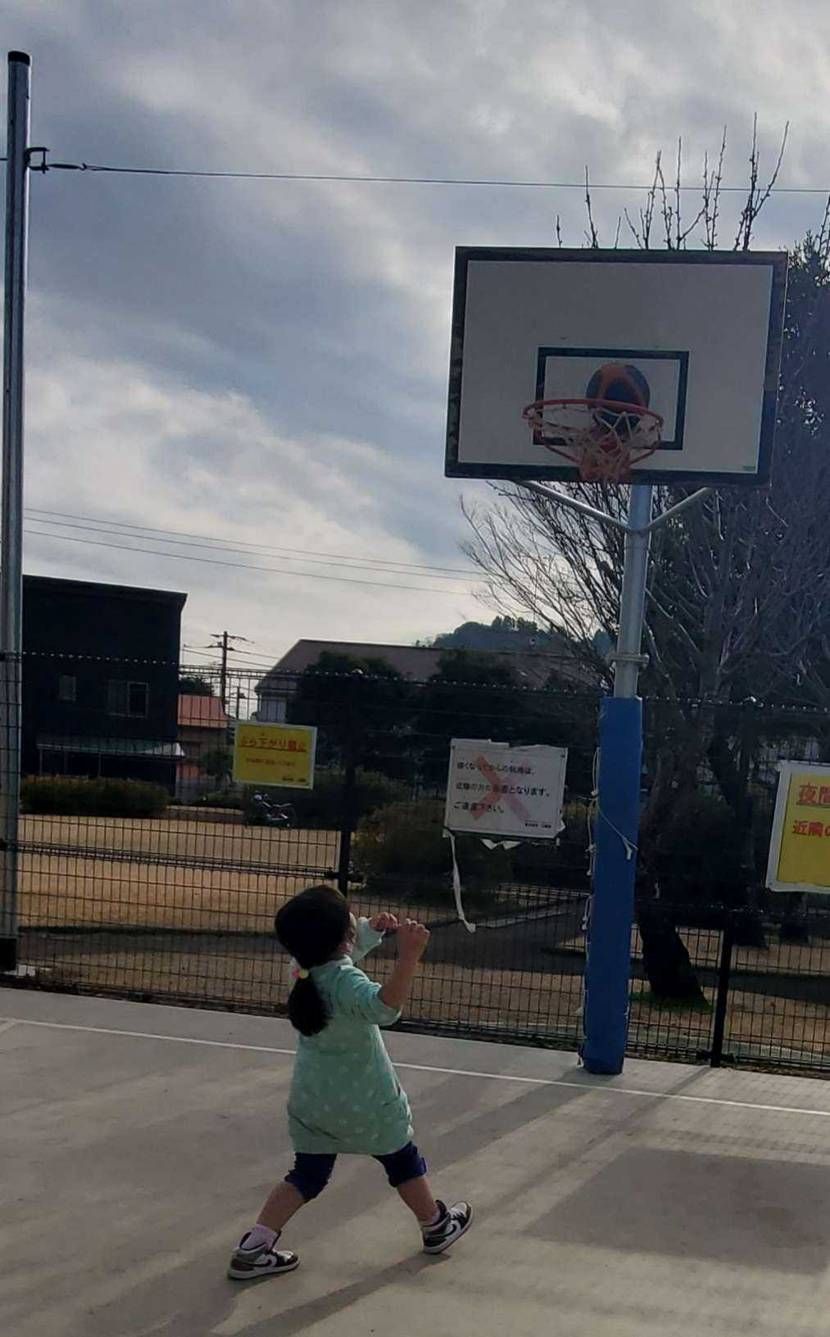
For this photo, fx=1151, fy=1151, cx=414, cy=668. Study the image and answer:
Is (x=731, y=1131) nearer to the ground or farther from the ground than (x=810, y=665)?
nearer to the ground

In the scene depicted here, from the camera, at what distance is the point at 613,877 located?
5.85 m

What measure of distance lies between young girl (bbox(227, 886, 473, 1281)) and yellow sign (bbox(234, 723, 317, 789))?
119 inches

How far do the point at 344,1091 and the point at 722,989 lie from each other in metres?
3.34

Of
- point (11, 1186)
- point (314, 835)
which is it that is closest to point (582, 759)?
point (314, 835)

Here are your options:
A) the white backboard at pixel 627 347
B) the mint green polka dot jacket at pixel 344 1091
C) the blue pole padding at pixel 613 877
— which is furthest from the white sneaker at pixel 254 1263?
the white backboard at pixel 627 347

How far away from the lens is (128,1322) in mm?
3336

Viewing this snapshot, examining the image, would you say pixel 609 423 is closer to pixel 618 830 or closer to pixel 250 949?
pixel 618 830

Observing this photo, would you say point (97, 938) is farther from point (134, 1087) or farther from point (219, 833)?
point (134, 1087)

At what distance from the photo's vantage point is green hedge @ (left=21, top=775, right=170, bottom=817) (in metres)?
7.47

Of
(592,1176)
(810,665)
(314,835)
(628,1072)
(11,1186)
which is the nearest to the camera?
(11,1186)

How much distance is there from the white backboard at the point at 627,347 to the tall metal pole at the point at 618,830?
491 mm

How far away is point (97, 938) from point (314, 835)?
3.45m

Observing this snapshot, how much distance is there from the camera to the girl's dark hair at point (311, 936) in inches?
137

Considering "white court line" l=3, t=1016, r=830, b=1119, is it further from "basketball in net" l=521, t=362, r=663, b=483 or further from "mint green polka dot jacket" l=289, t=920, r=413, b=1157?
"basketball in net" l=521, t=362, r=663, b=483
